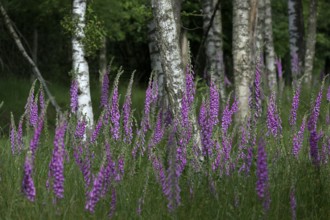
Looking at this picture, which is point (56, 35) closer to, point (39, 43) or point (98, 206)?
point (39, 43)

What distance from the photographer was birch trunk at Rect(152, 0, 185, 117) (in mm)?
6151

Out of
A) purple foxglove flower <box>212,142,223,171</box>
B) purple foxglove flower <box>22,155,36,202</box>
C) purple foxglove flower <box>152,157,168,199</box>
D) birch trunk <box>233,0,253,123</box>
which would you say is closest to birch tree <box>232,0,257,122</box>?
birch trunk <box>233,0,253,123</box>

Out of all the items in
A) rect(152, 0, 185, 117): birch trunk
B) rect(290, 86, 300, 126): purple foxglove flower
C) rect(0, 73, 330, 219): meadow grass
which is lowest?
rect(0, 73, 330, 219): meadow grass

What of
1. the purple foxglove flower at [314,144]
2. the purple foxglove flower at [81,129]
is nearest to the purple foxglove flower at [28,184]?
the purple foxglove flower at [314,144]

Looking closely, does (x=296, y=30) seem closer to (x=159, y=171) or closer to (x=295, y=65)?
(x=295, y=65)

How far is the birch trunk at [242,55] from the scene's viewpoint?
8500 mm

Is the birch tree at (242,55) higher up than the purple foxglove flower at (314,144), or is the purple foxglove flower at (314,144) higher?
the birch tree at (242,55)

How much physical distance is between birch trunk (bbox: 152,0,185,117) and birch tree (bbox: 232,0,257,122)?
239 centimetres

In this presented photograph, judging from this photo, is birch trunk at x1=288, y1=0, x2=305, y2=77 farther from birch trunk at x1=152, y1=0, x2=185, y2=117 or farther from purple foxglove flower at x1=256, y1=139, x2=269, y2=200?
purple foxglove flower at x1=256, y1=139, x2=269, y2=200

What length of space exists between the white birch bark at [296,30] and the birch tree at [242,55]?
10001mm

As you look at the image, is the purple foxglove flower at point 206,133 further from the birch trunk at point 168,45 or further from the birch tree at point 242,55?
the birch tree at point 242,55

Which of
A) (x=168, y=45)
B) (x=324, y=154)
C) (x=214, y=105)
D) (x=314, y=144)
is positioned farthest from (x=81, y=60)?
(x=314, y=144)

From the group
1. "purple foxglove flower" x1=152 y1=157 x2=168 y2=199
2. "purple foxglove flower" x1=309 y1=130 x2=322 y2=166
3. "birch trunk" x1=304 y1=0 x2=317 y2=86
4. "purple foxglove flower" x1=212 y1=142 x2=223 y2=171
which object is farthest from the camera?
"birch trunk" x1=304 y1=0 x2=317 y2=86

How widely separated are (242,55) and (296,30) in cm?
1083
